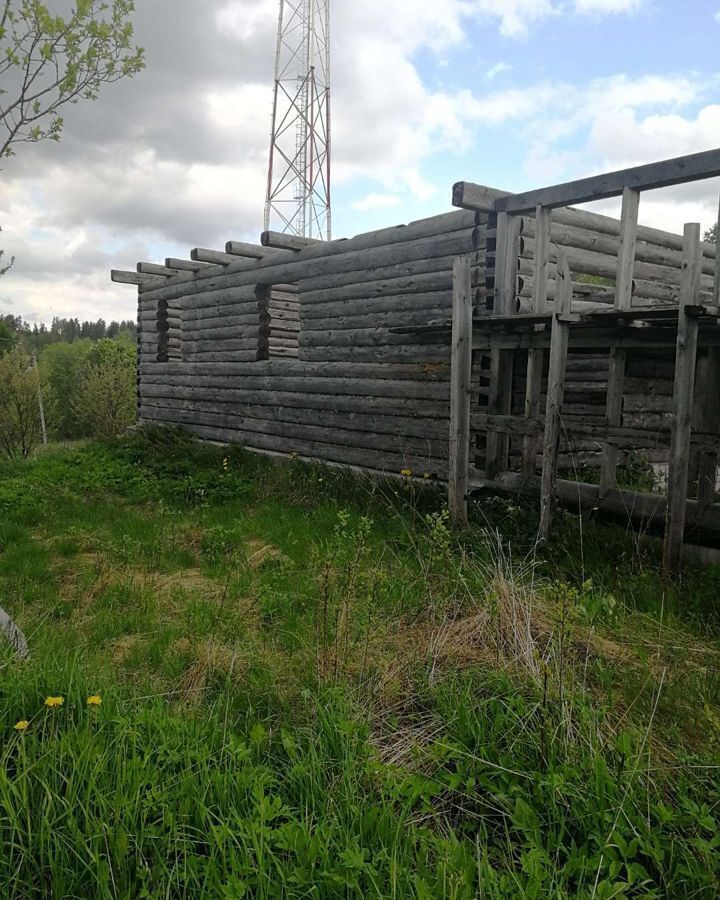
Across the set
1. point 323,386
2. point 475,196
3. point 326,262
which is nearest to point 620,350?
point 475,196

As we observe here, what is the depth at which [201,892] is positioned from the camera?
6.14 feet

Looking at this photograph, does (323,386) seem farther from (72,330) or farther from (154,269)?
(72,330)

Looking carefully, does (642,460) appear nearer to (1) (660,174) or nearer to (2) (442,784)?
(1) (660,174)

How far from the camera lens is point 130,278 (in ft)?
51.3

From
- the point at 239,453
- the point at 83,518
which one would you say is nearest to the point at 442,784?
the point at 83,518

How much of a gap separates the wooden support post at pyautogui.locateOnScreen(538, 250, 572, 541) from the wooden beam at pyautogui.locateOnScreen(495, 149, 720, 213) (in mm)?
1059

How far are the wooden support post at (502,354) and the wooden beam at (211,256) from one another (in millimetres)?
6351

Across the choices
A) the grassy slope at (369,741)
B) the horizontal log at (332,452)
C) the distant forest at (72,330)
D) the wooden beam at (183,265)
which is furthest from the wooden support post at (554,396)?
the distant forest at (72,330)

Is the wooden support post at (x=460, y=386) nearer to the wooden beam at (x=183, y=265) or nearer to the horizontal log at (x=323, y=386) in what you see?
the horizontal log at (x=323, y=386)

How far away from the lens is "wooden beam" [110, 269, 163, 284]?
50.5 ft

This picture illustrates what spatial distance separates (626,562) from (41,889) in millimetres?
4705

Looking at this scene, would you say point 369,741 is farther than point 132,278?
No

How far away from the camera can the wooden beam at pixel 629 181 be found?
565 centimetres

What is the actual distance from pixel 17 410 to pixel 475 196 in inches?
1038
